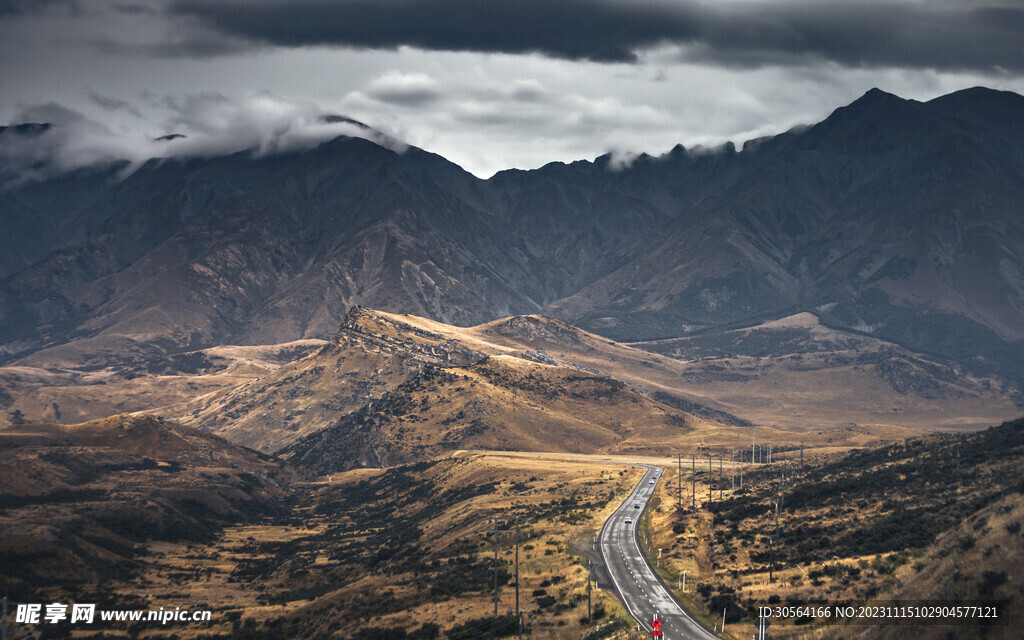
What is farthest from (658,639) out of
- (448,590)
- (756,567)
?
A: (448,590)

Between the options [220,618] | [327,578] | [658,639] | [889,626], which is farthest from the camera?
[327,578]

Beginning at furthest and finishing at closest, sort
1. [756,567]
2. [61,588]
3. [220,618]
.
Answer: [61,588] < [220,618] < [756,567]

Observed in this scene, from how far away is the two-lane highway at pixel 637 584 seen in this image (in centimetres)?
9675

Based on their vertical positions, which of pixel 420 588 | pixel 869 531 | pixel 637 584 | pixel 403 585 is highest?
pixel 869 531

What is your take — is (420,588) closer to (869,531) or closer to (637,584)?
(637,584)

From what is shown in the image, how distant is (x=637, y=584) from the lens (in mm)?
117812

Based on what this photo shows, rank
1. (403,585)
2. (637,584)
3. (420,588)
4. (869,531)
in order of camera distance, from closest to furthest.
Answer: (637,584), (869,531), (420,588), (403,585)

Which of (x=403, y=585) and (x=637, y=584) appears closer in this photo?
(x=637, y=584)

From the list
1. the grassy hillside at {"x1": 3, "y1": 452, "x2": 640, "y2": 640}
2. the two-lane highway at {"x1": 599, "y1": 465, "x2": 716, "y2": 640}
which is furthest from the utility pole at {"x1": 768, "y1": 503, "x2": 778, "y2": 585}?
the grassy hillside at {"x1": 3, "y1": 452, "x2": 640, "y2": 640}

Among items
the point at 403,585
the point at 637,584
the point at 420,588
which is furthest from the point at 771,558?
the point at 403,585

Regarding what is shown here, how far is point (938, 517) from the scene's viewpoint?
123m

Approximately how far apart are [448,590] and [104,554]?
85.6 m

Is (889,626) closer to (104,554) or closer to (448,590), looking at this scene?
(448,590)

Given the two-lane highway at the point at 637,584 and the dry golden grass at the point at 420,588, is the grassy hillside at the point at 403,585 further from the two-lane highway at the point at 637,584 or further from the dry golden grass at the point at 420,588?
the two-lane highway at the point at 637,584
